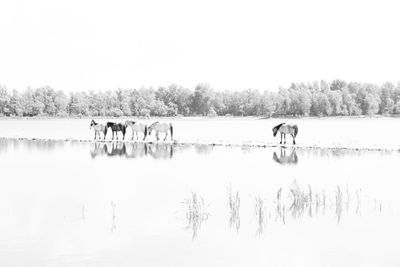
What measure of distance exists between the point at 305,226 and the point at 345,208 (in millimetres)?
2700

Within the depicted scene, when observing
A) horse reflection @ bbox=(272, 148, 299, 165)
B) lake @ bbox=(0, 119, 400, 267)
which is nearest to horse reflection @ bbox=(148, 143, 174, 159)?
lake @ bbox=(0, 119, 400, 267)

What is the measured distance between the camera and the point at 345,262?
12.8 metres

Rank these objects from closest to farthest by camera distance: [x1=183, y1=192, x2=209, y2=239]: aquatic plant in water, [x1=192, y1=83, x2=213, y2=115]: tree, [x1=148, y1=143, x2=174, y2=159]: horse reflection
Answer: [x1=183, y1=192, x2=209, y2=239]: aquatic plant in water
[x1=148, y1=143, x2=174, y2=159]: horse reflection
[x1=192, y1=83, x2=213, y2=115]: tree

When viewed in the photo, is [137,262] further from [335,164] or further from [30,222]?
[335,164]

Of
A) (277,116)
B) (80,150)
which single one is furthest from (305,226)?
(277,116)

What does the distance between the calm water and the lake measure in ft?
0.10

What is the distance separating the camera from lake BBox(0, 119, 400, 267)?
13336 mm

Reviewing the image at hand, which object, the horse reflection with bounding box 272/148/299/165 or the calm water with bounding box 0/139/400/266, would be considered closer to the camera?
the calm water with bounding box 0/139/400/266

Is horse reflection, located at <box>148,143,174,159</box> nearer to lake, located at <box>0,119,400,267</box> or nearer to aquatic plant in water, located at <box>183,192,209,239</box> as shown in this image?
lake, located at <box>0,119,400,267</box>

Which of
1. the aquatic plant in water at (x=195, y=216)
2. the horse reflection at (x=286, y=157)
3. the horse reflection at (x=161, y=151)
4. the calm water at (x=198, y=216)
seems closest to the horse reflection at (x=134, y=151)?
the horse reflection at (x=161, y=151)

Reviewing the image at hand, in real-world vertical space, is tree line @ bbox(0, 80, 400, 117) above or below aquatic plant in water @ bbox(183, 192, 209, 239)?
above

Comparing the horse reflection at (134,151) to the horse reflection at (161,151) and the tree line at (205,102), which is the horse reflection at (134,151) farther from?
the tree line at (205,102)

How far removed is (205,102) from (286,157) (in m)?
139

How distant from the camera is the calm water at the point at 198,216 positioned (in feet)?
43.7
